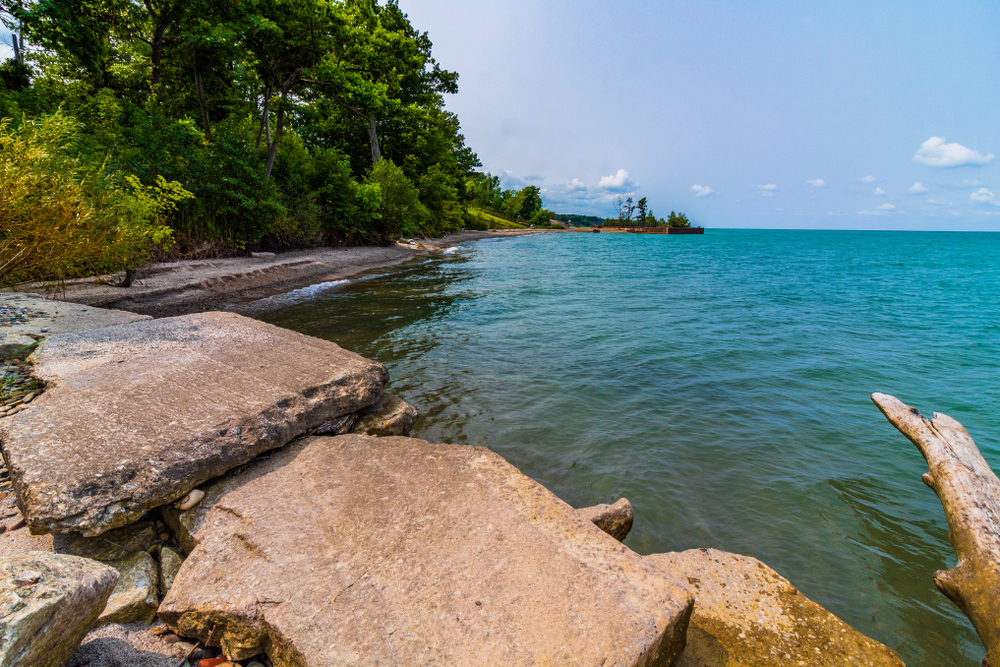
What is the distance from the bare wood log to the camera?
272cm

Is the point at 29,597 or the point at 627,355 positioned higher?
the point at 29,597

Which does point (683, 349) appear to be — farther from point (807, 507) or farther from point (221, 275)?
point (221, 275)

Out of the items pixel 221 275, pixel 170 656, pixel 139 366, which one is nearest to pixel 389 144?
pixel 221 275

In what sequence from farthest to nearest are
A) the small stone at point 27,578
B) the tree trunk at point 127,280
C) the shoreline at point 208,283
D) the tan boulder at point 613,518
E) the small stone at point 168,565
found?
1. the tree trunk at point 127,280
2. the shoreline at point 208,283
3. the tan boulder at point 613,518
4. the small stone at point 168,565
5. the small stone at point 27,578

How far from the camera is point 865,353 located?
1018 centimetres

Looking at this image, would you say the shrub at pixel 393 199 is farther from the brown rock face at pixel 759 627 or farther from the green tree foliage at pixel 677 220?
the green tree foliage at pixel 677 220

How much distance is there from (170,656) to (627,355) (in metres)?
8.77

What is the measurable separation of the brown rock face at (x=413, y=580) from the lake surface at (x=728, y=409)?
1.64 metres

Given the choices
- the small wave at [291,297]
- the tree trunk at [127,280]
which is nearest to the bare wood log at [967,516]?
the small wave at [291,297]

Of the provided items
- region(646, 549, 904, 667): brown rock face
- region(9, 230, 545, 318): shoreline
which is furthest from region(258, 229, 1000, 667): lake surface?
region(9, 230, 545, 318): shoreline

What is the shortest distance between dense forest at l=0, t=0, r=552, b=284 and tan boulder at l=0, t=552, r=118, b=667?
18.2 feet

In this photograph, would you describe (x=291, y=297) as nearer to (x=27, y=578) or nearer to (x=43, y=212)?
(x=43, y=212)

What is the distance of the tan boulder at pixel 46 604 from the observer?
5.07ft

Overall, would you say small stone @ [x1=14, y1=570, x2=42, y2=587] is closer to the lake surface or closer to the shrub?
the lake surface
